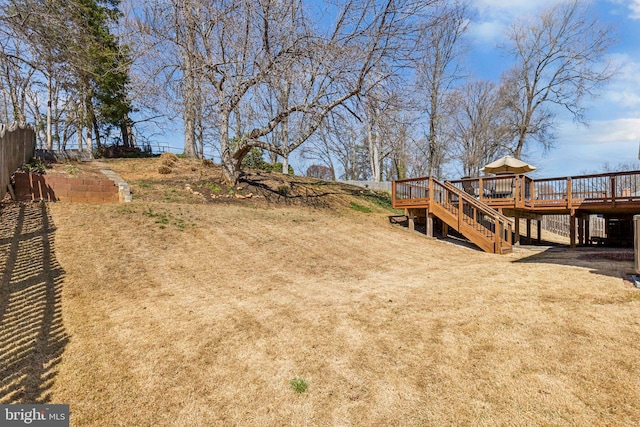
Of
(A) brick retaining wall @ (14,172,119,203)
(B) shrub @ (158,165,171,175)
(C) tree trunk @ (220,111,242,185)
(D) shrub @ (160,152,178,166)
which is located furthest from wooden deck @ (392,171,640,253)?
(D) shrub @ (160,152,178,166)

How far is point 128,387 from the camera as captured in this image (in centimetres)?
251

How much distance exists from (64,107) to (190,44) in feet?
53.8

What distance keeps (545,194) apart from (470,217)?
4.68m

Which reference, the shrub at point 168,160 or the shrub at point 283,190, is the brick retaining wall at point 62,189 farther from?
the shrub at point 283,190

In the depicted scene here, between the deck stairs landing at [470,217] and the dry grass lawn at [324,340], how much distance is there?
2.72m

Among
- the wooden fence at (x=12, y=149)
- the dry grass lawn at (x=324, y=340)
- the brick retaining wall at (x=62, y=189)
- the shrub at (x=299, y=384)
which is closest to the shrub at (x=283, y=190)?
the brick retaining wall at (x=62, y=189)

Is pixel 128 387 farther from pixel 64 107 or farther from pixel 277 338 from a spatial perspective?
pixel 64 107

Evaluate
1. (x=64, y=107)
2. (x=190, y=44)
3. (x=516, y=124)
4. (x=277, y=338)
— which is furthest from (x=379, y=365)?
(x=64, y=107)

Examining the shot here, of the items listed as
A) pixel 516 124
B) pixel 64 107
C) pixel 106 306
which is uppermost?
pixel 64 107

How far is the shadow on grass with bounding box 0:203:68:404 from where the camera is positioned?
2502 millimetres

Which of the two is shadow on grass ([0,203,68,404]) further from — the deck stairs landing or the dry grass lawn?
the deck stairs landing

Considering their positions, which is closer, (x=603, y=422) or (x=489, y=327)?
(x=603, y=422)

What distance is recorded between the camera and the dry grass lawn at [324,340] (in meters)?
2.27

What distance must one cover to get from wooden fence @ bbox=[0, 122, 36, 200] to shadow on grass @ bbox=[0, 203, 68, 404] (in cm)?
179
